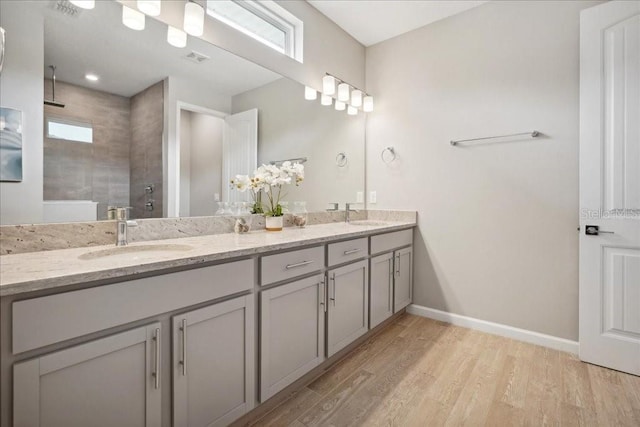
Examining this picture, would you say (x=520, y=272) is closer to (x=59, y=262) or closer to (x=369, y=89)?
(x=369, y=89)

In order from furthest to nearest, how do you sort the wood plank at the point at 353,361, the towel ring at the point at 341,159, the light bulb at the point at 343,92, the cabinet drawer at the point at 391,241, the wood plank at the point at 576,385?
the towel ring at the point at 341,159, the light bulb at the point at 343,92, the cabinet drawer at the point at 391,241, the wood plank at the point at 353,361, the wood plank at the point at 576,385

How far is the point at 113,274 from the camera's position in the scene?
0.95m

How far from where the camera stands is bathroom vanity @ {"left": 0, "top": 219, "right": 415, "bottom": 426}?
858 mm

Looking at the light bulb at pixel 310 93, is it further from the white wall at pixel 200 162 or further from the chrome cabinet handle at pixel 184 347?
the chrome cabinet handle at pixel 184 347

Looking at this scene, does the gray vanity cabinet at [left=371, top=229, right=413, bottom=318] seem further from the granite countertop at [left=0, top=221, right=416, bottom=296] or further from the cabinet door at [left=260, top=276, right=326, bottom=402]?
the granite countertop at [left=0, top=221, right=416, bottom=296]

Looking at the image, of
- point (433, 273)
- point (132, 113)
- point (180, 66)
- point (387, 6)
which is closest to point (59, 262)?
point (132, 113)

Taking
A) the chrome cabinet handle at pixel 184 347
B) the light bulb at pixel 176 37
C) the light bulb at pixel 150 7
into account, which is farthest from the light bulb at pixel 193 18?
the chrome cabinet handle at pixel 184 347

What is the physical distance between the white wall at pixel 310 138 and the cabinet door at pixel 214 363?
123cm

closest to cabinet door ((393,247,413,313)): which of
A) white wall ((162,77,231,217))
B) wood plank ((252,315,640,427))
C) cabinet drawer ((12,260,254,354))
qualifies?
wood plank ((252,315,640,427))

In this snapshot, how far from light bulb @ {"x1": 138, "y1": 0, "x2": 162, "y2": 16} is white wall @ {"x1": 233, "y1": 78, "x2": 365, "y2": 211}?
613 mm

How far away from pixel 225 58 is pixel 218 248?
1.30 metres

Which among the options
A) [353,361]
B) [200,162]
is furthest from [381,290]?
[200,162]

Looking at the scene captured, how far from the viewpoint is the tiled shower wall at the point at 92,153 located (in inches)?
52.8

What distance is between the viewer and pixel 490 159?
8.05 feet
